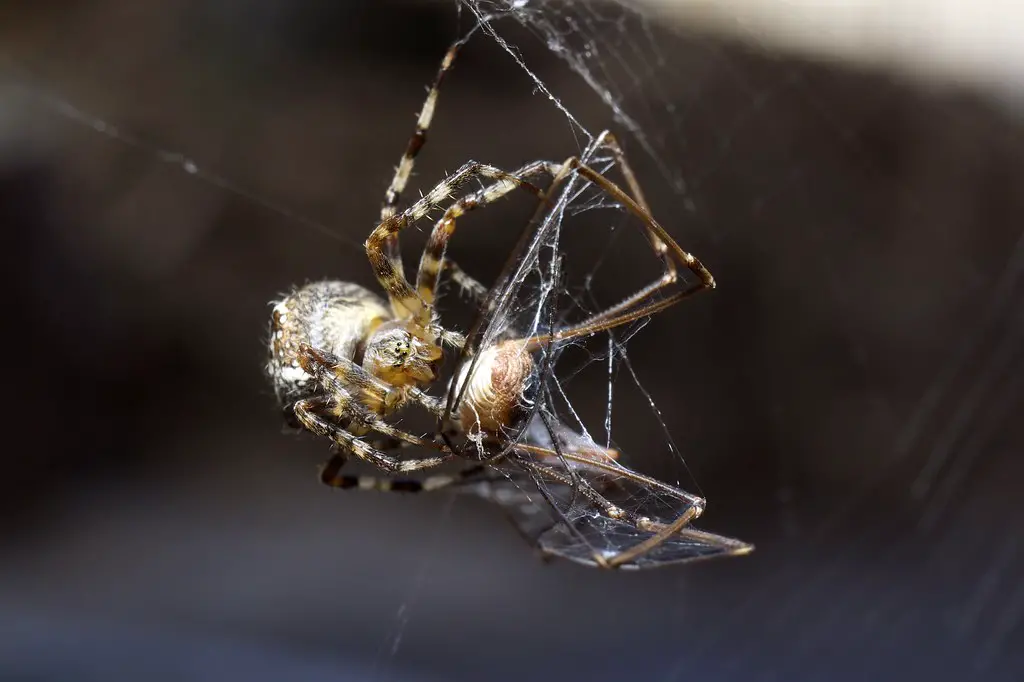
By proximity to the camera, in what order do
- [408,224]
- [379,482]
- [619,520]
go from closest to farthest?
[619,520] < [408,224] < [379,482]

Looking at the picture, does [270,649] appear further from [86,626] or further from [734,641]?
[734,641]

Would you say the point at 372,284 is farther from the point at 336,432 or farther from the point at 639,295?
the point at 639,295

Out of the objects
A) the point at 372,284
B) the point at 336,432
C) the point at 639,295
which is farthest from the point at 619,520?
the point at 372,284

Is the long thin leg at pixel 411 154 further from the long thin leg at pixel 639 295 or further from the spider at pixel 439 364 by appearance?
the long thin leg at pixel 639 295

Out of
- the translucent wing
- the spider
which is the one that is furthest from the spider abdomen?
the translucent wing

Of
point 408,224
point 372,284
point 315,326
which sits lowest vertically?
point 372,284

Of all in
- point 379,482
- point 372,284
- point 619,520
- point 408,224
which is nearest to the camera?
point 619,520

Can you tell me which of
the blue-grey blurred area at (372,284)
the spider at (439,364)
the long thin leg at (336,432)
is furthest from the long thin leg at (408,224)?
the blue-grey blurred area at (372,284)
